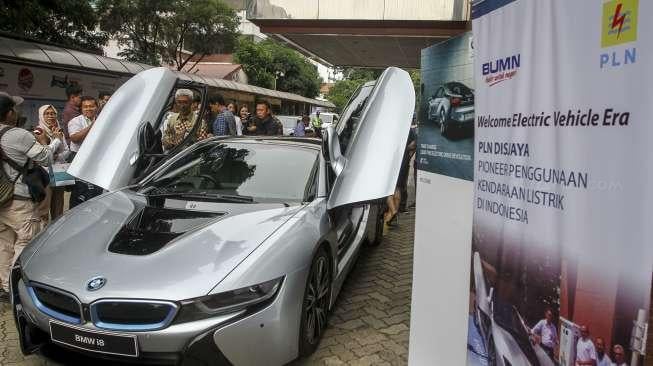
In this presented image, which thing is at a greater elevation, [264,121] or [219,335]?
[264,121]

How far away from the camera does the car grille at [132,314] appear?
96.0 inches

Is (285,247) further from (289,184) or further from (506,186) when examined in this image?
(506,186)

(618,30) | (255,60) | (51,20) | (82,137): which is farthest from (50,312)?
(255,60)

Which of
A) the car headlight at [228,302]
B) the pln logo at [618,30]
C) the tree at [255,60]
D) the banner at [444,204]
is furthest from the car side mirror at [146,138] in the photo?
the tree at [255,60]

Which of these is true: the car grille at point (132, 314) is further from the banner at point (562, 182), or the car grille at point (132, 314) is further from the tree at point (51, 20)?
the tree at point (51, 20)

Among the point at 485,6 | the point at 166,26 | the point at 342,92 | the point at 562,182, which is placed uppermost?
the point at 342,92

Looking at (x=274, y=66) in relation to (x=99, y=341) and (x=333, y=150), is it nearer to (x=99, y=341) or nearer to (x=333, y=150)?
(x=333, y=150)

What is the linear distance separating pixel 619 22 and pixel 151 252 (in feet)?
7.96

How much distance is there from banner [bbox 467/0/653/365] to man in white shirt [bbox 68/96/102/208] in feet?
13.8

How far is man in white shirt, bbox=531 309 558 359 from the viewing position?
5.76ft

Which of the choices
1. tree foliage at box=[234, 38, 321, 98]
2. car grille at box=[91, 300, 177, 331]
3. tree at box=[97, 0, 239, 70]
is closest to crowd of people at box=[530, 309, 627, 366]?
car grille at box=[91, 300, 177, 331]

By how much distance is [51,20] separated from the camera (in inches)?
667

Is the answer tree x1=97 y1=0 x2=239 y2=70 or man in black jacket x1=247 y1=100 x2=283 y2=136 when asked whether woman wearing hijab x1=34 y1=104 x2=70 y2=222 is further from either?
tree x1=97 y1=0 x2=239 y2=70

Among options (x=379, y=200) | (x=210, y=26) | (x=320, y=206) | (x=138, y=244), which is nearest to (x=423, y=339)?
(x=379, y=200)
